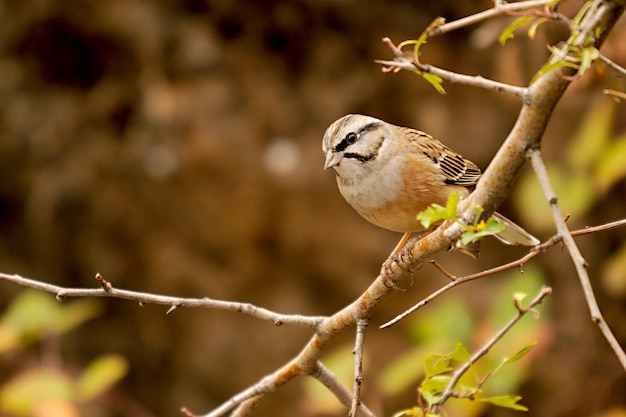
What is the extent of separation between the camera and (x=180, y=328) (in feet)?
21.4

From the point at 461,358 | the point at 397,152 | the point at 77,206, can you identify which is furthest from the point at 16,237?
the point at 461,358

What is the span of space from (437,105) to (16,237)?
3648 mm

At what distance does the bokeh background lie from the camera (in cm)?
585

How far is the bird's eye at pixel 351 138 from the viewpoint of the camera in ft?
10.7

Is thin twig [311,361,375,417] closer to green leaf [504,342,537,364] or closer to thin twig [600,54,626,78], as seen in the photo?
green leaf [504,342,537,364]

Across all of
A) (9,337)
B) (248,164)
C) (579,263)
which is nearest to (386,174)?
(579,263)

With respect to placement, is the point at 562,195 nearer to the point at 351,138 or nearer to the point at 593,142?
the point at 593,142

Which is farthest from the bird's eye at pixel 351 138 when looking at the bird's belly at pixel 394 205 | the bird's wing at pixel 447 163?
the bird's wing at pixel 447 163

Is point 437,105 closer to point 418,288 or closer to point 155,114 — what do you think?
point 418,288

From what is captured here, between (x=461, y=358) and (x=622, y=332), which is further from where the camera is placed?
(x=622, y=332)

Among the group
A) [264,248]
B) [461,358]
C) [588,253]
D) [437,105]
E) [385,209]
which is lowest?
[461,358]

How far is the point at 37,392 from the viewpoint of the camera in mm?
4719

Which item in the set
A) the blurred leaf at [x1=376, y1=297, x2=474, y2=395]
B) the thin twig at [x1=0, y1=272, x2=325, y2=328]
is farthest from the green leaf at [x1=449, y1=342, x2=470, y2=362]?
the blurred leaf at [x1=376, y1=297, x2=474, y2=395]

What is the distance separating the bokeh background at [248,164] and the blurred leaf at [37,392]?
2.79ft
